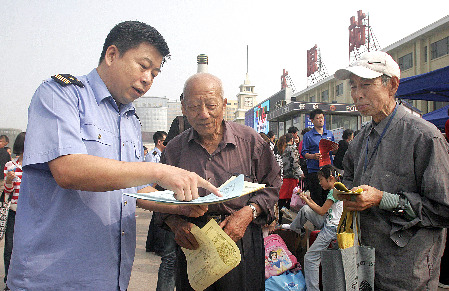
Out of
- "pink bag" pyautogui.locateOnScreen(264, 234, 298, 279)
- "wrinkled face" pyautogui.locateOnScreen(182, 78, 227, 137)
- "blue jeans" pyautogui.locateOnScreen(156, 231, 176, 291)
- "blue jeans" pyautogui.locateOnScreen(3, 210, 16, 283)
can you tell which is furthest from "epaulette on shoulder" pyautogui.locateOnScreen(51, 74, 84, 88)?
"blue jeans" pyautogui.locateOnScreen(3, 210, 16, 283)

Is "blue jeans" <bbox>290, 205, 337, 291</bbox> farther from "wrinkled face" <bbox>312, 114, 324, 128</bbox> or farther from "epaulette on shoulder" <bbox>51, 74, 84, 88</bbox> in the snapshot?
"epaulette on shoulder" <bbox>51, 74, 84, 88</bbox>

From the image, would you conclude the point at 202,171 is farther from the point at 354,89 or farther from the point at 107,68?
the point at 354,89

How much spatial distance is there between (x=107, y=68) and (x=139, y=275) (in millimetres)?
3573

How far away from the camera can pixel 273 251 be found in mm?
3701

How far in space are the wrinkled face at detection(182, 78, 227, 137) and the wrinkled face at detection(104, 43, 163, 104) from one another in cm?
47

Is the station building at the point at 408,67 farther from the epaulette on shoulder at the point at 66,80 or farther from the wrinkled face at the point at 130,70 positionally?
the epaulette on shoulder at the point at 66,80

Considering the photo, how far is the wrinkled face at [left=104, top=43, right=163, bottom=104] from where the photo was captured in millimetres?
1457

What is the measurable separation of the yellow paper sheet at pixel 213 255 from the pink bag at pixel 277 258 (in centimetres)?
208

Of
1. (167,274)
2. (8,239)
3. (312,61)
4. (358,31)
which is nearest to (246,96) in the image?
(312,61)

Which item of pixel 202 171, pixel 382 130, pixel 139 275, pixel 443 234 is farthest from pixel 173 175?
pixel 139 275

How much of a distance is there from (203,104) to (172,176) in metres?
0.94

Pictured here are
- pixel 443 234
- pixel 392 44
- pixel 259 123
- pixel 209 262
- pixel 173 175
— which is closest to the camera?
pixel 173 175

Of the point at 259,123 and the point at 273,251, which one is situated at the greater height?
the point at 259,123

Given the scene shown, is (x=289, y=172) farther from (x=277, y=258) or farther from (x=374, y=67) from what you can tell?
(x=374, y=67)
